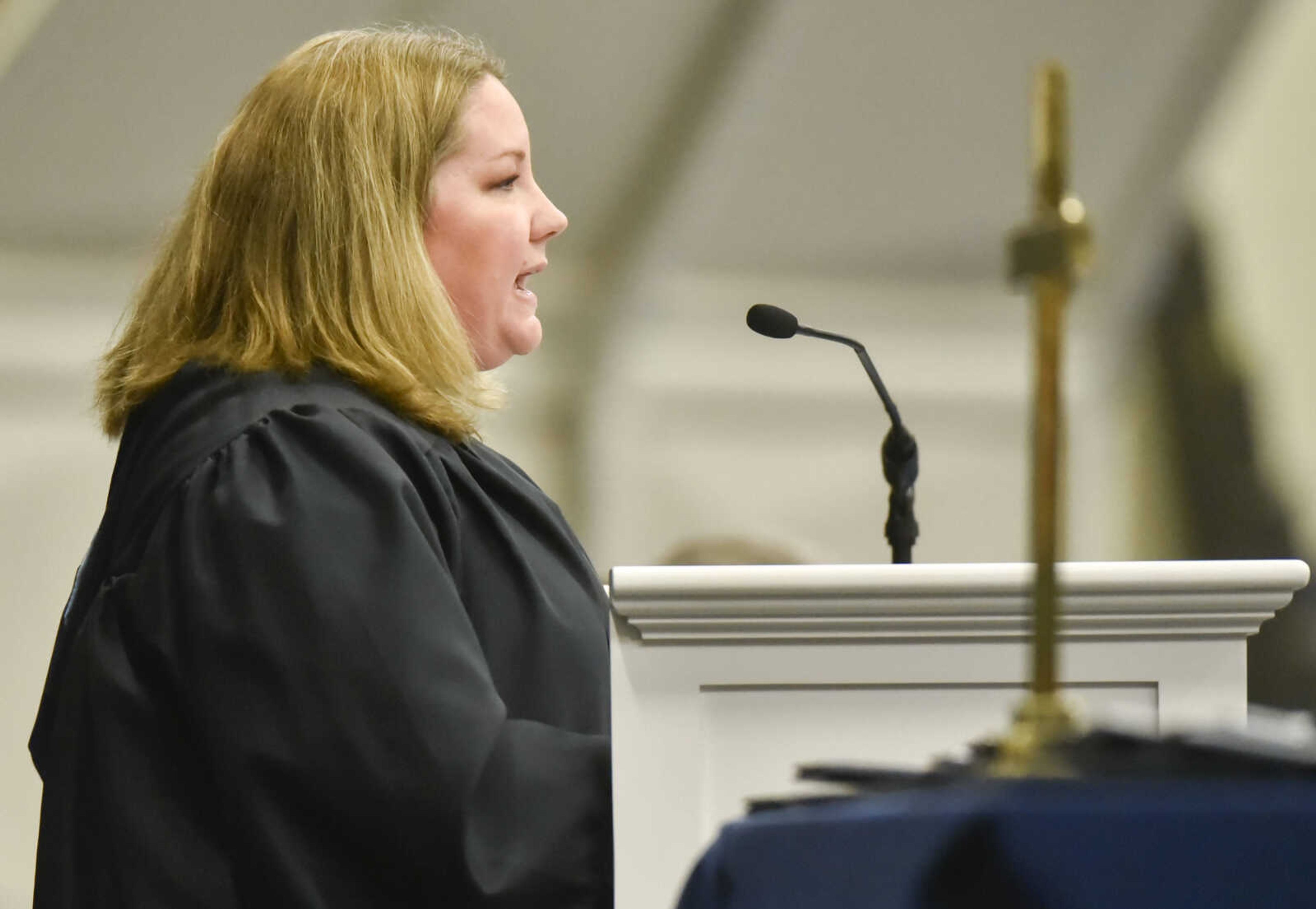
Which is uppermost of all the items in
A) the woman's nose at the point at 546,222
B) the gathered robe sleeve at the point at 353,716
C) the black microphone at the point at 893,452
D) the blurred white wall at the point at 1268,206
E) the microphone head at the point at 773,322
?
the blurred white wall at the point at 1268,206

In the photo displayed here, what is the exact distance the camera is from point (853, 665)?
1.40m

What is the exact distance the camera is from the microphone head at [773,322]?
2.01 meters

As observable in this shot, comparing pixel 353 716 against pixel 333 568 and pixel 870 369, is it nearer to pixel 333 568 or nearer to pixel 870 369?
pixel 333 568

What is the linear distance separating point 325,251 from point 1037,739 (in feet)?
3.69

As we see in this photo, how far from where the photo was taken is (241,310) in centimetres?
195

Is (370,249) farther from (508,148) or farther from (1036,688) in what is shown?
(1036,688)

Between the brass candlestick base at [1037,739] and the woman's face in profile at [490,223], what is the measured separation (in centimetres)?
116

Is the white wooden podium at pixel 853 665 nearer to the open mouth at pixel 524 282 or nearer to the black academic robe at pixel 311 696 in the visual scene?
the black academic robe at pixel 311 696

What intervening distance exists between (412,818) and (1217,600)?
2.29ft

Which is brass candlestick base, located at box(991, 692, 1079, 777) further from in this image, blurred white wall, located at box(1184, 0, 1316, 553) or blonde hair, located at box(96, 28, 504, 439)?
blurred white wall, located at box(1184, 0, 1316, 553)

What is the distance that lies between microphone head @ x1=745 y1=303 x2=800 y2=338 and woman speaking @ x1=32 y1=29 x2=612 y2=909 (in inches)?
12.4

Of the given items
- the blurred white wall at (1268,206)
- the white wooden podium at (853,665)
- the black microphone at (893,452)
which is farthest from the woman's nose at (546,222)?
the blurred white wall at (1268,206)

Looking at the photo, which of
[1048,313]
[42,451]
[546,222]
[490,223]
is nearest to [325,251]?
[490,223]

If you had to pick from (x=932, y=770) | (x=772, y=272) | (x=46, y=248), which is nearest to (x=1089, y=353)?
(x=772, y=272)
